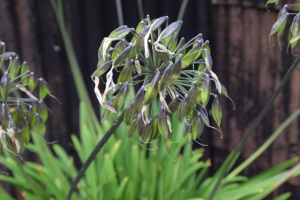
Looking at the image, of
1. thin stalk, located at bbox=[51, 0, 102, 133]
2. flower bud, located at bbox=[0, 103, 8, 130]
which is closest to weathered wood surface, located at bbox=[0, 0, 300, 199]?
thin stalk, located at bbox=[51, 0, 102, 133]

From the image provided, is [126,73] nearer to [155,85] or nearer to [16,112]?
[155,85]

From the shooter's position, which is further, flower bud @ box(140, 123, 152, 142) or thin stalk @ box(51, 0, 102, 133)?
thin stalk @ box(51, 0, 102, 133)

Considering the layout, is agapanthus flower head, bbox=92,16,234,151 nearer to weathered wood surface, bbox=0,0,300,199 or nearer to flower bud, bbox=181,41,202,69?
flower bud, bbox=181,41,202,69

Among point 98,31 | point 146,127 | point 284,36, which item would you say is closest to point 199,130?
point 146,127

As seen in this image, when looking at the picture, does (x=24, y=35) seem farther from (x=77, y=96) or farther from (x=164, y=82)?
(x=164, y=82)

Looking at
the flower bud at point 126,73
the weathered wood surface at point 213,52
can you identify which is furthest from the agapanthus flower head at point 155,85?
the weathered wood surface at point 213,52

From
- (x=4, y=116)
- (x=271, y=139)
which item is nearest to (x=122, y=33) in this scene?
(x=4, y=116)
